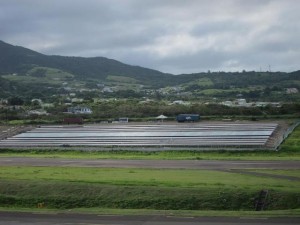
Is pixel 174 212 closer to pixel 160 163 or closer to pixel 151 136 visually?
pixel 160 163

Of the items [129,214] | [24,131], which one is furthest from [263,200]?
[24,131]

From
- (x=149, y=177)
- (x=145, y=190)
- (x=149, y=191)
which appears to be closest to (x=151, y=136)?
(x=149, y=177)

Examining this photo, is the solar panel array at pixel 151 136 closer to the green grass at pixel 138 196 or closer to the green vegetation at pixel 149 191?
the green vegetation at pixel 149 191

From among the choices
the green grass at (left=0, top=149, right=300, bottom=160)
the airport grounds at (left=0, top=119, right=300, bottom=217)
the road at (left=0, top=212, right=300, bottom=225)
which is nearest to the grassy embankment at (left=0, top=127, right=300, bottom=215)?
the airport grounds at (left=0, top=119, right=300, bottom=217)

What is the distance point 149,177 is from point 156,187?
534 cm

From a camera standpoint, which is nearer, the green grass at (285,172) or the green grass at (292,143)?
the green grass at (285,172)

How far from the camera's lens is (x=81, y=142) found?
69250 millimetres

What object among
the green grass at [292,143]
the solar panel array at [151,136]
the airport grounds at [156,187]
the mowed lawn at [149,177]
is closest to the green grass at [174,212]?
the airport grounds at [156,187]

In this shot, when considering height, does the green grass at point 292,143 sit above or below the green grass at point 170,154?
above

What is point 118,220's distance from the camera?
1017 inches

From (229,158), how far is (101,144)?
71.7ft

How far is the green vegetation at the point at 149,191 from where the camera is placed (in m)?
29.8

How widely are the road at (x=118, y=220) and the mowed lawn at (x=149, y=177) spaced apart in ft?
25.0

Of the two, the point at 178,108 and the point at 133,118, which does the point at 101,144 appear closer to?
the point at 133,118
